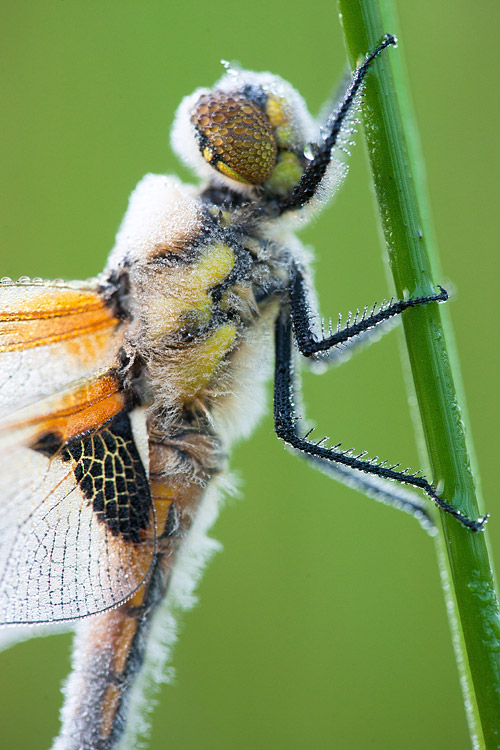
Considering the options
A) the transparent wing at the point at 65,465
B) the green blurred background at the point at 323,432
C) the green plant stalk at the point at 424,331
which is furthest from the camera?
the green blurred background at the point at 323,432

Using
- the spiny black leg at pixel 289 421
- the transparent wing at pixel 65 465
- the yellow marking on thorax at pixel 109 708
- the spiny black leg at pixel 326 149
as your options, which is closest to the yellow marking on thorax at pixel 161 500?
the transparent wing at pixel 65 465

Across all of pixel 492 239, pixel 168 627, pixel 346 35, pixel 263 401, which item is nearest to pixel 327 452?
pixel 263 401

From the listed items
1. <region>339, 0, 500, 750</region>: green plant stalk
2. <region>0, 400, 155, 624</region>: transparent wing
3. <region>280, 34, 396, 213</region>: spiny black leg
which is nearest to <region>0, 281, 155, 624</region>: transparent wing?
<region>0, 400, 155, 624</region>: transparent wing

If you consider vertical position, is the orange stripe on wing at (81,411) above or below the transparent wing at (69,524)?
above

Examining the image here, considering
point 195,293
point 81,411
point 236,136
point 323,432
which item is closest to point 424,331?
point 195,293

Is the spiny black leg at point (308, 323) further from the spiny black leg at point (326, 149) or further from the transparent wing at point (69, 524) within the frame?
the transparent wing at point (69, 524)

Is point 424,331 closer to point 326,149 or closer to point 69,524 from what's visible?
point 326,149

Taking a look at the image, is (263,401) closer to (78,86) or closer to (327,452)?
(327,452)
